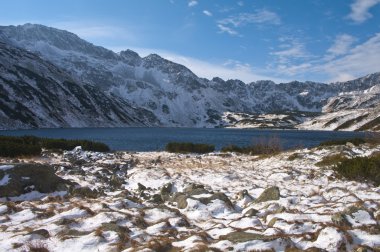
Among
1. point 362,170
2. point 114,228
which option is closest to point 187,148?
point 362,170

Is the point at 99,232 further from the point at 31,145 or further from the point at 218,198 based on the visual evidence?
the point at 31,145

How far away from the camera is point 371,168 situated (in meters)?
17.5

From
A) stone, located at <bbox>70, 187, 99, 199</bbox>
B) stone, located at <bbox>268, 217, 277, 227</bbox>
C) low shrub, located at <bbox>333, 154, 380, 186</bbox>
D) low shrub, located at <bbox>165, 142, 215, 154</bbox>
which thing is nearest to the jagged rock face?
low shrub, located at <bbox>165, 142, 215, 154</bbox>

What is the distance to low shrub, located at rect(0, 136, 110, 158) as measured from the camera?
27031 mm

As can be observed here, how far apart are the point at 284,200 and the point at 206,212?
3.31 m

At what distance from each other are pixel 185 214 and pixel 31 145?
67.3 ft

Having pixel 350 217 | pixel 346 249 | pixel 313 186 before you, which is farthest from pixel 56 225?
pixel 313 186

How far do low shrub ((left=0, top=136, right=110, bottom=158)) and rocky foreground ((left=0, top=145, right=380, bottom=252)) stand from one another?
9.14m

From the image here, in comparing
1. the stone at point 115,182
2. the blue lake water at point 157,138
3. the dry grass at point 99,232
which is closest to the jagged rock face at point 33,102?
the blue lake water at point 157,138

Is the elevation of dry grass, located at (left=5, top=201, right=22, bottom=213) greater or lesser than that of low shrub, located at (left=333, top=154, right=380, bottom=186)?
lesser

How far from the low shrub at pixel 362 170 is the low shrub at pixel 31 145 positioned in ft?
71.6

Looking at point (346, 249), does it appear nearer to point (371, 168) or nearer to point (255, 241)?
point (255, 241)

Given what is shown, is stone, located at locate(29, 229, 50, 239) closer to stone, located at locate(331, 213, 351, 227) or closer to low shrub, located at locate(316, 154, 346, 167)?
stone, located at locate(331, 213, 351, 227)

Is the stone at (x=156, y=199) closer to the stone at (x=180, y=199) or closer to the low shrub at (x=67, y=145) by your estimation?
the stone at (x=180, y=199)
